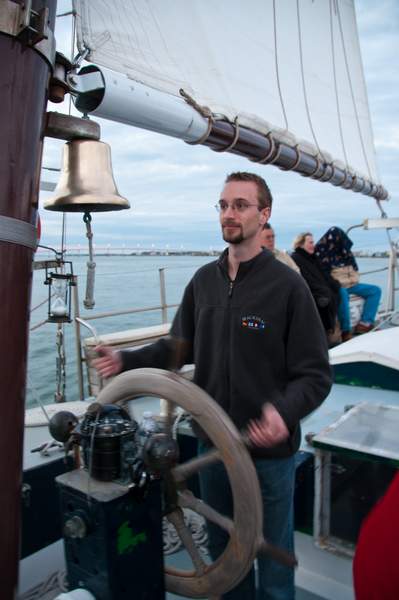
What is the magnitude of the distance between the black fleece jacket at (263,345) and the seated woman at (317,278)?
9.86ft

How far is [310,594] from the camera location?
219 cm

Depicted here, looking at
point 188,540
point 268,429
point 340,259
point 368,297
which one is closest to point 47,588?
point 188,540

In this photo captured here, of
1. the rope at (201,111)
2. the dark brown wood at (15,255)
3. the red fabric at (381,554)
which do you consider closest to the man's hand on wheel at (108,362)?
the dark brown wood at (15,255)

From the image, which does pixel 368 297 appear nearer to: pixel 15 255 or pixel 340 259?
pixel 340 259

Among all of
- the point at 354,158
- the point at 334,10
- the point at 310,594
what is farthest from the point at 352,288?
the point at 310,594

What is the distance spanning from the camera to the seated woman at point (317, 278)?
15.0 ft

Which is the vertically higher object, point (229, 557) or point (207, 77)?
point (207, 77)

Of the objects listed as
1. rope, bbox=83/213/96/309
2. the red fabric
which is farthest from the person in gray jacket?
the red fabric

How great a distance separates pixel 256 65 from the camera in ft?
11.9

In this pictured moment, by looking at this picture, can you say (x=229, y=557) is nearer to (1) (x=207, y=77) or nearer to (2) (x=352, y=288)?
(1) (x=207, y=77)

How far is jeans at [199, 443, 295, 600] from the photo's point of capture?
63.9 inches

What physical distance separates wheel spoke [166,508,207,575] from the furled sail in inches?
67.8

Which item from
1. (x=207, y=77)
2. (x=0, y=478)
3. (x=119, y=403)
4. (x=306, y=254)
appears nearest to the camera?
(x=0, y=478)

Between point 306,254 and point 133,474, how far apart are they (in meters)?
3.78
